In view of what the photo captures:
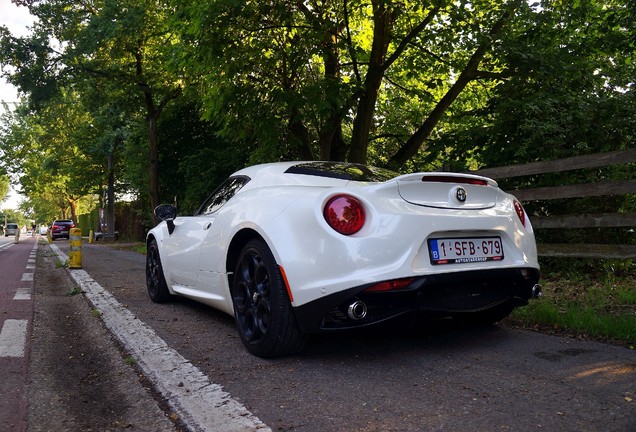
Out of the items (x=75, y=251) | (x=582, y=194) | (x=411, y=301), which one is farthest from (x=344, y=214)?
(x=75, y=251)

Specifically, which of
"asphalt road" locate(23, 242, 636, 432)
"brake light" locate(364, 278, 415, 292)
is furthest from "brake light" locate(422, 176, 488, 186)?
"asphalt road" locate(23, 242, 636, 432)

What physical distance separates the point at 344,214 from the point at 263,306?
0.89 metres

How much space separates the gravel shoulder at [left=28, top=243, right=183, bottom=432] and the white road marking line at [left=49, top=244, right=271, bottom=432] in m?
0.08

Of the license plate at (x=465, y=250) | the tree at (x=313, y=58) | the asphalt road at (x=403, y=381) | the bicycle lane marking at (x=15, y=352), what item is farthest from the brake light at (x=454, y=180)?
the tree at (x=313, y=58)

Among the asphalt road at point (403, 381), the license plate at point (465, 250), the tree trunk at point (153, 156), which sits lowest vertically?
the asphalt road at point (403, 381)

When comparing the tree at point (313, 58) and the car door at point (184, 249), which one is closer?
the car door at point (184, 249)

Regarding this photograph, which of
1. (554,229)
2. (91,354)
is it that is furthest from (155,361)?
(554,229)

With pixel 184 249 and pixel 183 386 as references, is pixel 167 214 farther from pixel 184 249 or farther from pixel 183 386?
pixel 183 386

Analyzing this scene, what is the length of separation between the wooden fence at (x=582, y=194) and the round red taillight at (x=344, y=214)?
12.2 ft

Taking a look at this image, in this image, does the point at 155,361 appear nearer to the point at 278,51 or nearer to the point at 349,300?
the point at 349,300

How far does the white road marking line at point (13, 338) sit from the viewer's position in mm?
3723

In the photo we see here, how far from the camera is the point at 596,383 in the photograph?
9.01ft

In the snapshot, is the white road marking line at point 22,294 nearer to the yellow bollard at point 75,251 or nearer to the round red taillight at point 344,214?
the yellow bollard at point 75,251

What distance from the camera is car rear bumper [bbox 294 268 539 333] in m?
3.00
